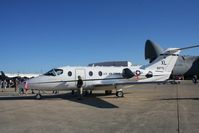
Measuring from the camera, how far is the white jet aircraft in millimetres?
23047

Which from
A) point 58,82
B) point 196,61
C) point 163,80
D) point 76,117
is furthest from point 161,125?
point 196,61

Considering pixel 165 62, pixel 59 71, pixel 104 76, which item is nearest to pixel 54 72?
pixel 59 71

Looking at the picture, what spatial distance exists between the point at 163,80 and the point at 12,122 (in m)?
16.7

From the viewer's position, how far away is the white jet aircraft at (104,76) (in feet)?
75.6

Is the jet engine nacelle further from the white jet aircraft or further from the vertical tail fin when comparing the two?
the vertical tail fin

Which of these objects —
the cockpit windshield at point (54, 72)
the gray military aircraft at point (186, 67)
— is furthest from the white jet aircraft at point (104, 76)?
the gray military aircraft at point (186, 67)

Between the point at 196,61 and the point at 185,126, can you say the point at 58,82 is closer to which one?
the point at 185,126

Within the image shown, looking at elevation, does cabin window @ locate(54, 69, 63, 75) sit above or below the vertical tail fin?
below

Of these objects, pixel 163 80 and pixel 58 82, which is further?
pixel 163 80

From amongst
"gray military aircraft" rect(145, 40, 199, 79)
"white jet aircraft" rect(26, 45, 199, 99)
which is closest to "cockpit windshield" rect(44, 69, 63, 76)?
"white jet aircraft" rect(26, 45, 199, 99)

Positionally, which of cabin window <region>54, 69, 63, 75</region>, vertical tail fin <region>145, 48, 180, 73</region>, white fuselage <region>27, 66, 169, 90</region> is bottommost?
white fuselage <region>27, 66, 169, 90</region>

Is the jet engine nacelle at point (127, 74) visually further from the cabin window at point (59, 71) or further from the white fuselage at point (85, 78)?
the cabin window at point (59, 71)

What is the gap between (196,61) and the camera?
256ft

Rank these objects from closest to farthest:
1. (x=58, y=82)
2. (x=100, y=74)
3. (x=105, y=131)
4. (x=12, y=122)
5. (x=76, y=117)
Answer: (x=105, y=131), (x=12, y=122), (x=76, y=117), (x=58, y=82), (x=100, y=74)
